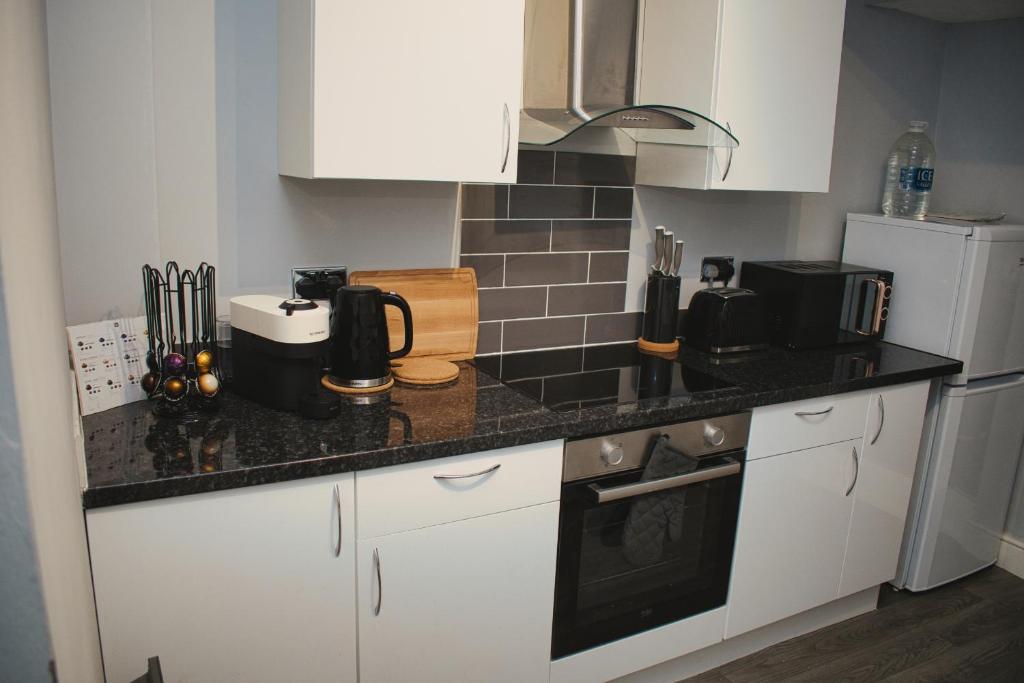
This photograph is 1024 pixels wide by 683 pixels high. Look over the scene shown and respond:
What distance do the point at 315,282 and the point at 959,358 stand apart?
2117 millimetres

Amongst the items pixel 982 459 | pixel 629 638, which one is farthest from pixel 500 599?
pixel 982 459

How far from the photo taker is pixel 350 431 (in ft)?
5.42

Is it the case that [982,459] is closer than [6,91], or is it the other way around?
[6,91]

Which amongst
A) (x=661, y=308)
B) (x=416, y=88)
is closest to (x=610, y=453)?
(x=661, y=308)

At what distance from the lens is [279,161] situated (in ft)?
6.35

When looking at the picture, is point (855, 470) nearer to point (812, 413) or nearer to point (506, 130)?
point (812, 413)

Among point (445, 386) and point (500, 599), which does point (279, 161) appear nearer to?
point (445, 386)

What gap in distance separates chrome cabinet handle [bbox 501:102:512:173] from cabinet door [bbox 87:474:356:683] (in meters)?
0.85

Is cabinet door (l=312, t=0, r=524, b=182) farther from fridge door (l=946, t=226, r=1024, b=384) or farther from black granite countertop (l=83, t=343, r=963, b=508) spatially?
fridge door (l=946, t=226, r=1024, b=384)

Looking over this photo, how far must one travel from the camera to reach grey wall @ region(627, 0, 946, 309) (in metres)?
2.70

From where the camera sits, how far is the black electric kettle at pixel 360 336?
1844mm

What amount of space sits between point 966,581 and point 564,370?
194 cm

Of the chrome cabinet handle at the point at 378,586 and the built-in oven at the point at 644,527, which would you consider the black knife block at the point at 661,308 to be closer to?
the built-in oven at the point at 644,527

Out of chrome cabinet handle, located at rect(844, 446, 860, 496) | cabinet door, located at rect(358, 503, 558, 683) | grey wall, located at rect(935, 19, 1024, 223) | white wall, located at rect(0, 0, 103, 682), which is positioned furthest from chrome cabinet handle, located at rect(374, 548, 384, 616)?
grey wall, located at rect(935, 19, 1024, 223)
